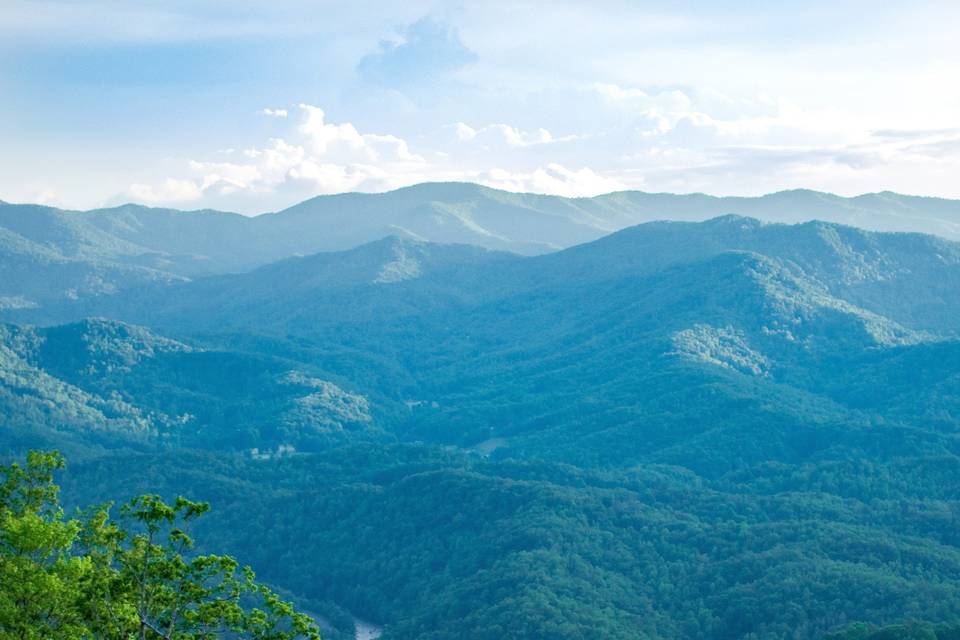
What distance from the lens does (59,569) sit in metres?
44.0

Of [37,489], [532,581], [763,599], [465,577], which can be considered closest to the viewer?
A: [37,489]

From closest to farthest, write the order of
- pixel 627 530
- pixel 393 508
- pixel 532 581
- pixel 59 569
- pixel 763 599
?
pixel 59 569, pixel 763 599, pixel 532 581, pixel 627 530, pixel 393 508

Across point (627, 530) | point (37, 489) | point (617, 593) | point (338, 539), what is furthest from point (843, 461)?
point (37, 489)

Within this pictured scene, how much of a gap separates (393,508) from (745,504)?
55836 mm

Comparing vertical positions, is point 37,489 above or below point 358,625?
above

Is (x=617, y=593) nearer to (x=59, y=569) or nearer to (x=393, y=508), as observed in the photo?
(x=393, y=508)

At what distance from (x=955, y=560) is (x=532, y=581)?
50.1 m

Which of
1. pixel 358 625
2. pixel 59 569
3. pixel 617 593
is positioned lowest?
pixel 358 625

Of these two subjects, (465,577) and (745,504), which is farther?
(745,504)

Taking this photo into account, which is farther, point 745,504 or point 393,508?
point 393,508

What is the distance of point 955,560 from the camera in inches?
5384

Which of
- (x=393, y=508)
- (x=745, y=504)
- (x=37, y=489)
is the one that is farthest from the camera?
(x=393, y=508)

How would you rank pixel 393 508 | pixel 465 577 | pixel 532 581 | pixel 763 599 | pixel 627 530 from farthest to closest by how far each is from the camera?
pixel 393 508
pixel 627 530
pixel 465 577
pixel 532 581
pixel 763 599

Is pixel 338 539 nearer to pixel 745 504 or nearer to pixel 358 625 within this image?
pixel 358 625
